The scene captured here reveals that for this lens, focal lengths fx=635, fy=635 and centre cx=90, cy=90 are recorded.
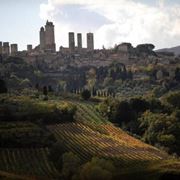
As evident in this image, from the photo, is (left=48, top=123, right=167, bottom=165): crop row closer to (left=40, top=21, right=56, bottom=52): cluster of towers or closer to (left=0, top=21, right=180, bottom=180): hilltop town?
(left=0, top=21, right=180, bottom=180): hilltop town

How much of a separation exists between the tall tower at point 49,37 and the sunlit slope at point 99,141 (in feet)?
415

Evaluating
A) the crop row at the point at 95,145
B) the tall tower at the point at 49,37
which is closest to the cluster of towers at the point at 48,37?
the tall tower at the point at 49,37

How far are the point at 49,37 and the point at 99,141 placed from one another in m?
139

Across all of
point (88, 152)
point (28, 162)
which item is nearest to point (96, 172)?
point (28, 162)

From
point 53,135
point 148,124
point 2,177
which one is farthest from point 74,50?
point 2,177

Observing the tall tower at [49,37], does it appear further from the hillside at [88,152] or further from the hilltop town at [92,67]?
the hillside at [88,152]

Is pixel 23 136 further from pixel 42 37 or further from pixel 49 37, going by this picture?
pixel 42 37

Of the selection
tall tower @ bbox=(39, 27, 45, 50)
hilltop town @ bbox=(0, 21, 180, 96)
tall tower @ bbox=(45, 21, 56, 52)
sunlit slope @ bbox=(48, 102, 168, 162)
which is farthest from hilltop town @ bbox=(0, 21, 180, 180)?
tall tower @ bbox=(39, 27, 45, 50)

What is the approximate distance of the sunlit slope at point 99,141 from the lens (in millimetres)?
54469

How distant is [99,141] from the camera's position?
59281 millimetres

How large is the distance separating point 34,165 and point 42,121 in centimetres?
1390

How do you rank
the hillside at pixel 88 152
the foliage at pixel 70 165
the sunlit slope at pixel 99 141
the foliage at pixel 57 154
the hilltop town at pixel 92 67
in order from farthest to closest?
the hilltop town at pixel 92 67 < the sunlit slope at pixel 99 141 < the foliage at pixel 57 154 < the hillside at pixel 88 152 < the foliage at pixel 70 165

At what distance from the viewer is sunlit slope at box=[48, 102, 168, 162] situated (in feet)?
179

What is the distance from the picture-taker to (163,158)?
5388 centimetres
